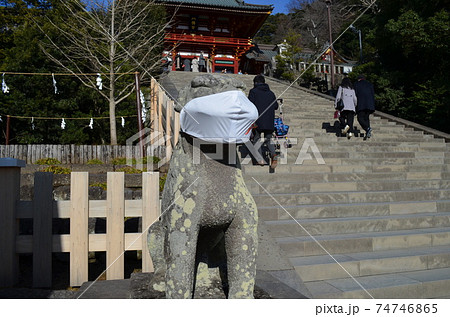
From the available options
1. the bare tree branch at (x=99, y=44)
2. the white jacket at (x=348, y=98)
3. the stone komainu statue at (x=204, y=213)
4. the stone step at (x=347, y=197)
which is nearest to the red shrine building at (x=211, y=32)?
the bare tree branch at (x=99, y=44)

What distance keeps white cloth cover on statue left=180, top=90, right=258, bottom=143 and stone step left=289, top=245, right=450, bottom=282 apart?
211cm

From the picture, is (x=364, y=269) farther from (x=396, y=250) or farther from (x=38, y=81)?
(x=38, y=81)

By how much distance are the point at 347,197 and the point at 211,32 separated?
20.3 meters

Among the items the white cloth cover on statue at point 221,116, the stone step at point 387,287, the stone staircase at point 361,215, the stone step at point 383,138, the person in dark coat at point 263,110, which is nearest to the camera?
the white cloth cover on statue at point 221,116

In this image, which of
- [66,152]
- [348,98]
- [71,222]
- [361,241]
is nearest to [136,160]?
[66,152]

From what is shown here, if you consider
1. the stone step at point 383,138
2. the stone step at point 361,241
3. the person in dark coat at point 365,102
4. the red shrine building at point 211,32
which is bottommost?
the stone step at point 361,241

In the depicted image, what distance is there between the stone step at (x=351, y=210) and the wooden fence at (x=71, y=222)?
5.25 feet

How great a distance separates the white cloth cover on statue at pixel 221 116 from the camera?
173cm

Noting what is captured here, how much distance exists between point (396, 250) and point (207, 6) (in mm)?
20345

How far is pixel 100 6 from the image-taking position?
11.1 m

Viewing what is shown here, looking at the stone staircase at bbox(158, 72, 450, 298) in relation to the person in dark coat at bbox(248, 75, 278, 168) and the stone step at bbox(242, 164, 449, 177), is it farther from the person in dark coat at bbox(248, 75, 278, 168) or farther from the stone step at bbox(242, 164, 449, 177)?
the person in dark coat at bbox(248, 75, 278, 168)

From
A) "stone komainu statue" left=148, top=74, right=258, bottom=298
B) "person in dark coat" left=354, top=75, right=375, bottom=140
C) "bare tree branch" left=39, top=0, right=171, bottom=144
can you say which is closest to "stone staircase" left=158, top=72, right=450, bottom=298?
"person in dark coat" left=354, top=75, right=375, bottom=140

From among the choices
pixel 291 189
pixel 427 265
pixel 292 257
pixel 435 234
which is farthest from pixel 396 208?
pixel 292 257

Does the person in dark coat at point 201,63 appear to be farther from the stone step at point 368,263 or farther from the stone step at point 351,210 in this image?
the stone step at point 368,263
